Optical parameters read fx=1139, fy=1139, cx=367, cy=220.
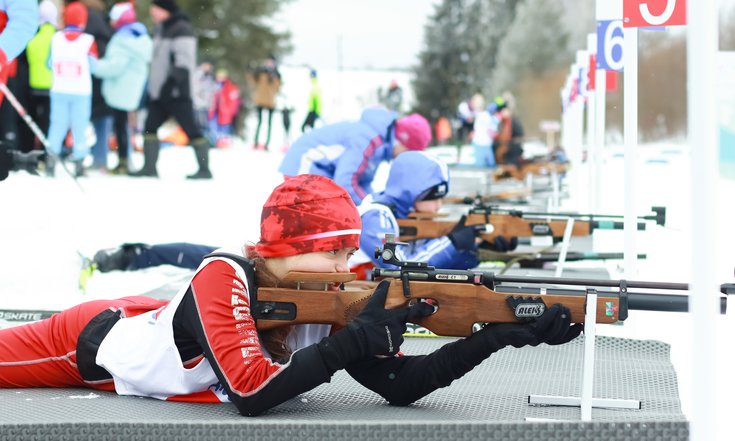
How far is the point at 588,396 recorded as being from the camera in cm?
311

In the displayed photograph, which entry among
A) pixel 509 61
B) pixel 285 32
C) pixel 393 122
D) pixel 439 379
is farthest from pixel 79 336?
pixel 509 61

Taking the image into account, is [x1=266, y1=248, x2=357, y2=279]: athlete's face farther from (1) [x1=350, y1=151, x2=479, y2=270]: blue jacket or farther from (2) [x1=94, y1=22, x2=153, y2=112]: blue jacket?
(2) [x1=94, y1=22, x2=153, y2=112]: blue jacket

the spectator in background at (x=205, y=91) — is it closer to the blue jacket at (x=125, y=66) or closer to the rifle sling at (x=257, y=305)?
the blue jacket at (x=125, y=66)

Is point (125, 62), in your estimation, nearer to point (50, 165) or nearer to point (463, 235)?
point (50, 165)

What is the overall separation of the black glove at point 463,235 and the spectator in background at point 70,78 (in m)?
6.39

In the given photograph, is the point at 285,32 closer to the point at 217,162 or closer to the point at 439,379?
the point at 217,162

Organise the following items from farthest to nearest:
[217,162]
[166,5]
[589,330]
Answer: [217,162] → [166,5] → [589,330]

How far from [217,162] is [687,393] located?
15.9 meters

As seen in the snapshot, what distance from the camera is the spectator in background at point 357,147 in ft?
23.7

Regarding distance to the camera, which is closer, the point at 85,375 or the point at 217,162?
the point at 85,375

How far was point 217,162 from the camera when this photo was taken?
64.0 ft

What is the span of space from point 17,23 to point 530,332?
434cm

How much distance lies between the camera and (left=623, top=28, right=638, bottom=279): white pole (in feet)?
16.6

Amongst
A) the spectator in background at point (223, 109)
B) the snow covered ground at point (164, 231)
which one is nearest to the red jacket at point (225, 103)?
→ the spectator in background at point (223, 109)
